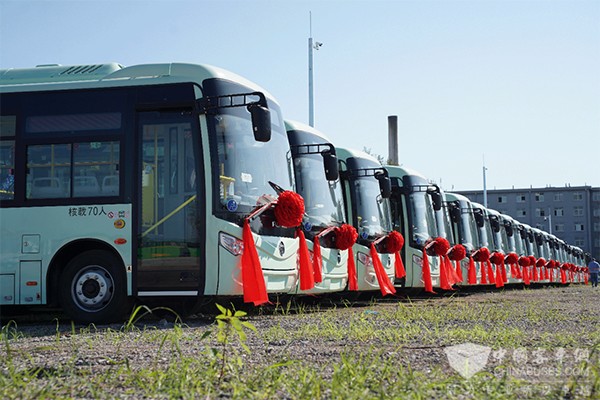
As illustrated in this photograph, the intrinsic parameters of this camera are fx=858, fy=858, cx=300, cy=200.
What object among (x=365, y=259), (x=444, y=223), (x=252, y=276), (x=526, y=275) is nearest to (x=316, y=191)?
(x=365, y=259)

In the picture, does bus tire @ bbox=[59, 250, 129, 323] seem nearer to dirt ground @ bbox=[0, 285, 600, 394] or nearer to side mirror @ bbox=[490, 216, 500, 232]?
dirt ground @ bbox=[0, 285, 600, 394]

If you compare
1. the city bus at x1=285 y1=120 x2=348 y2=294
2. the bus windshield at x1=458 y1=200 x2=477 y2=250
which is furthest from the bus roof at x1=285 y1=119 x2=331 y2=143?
the bus windshield at x1=458 y1=200 x2=477 y2=250

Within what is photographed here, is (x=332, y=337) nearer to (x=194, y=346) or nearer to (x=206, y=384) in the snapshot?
(x=194, y=346)

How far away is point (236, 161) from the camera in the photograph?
10.4 meters

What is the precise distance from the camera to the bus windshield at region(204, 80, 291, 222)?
33.4 feet

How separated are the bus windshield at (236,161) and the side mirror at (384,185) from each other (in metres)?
6.09

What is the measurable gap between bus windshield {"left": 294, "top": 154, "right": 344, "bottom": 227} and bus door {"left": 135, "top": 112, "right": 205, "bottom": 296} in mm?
3466

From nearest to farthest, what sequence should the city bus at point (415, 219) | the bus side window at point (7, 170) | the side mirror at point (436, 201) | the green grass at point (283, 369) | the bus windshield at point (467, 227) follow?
1. the green grass at point (283, 369)
2. the bus side window at point (7, 170)
3. the city bus at point (415, 219)
4. the side mirror at point (436, 201)
5. the bus windshield at point (467, 227)

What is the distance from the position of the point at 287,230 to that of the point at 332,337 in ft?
13.9

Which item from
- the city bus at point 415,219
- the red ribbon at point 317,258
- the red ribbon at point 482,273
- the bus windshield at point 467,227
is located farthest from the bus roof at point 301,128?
the red ribbon at point 482,273

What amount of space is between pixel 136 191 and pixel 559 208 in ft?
363

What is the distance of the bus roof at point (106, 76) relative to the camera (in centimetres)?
1057

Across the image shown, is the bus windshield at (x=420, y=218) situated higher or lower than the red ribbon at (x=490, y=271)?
higher

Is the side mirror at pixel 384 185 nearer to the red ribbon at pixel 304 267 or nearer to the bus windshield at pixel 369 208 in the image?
the bus windshield at pixel 369 208
